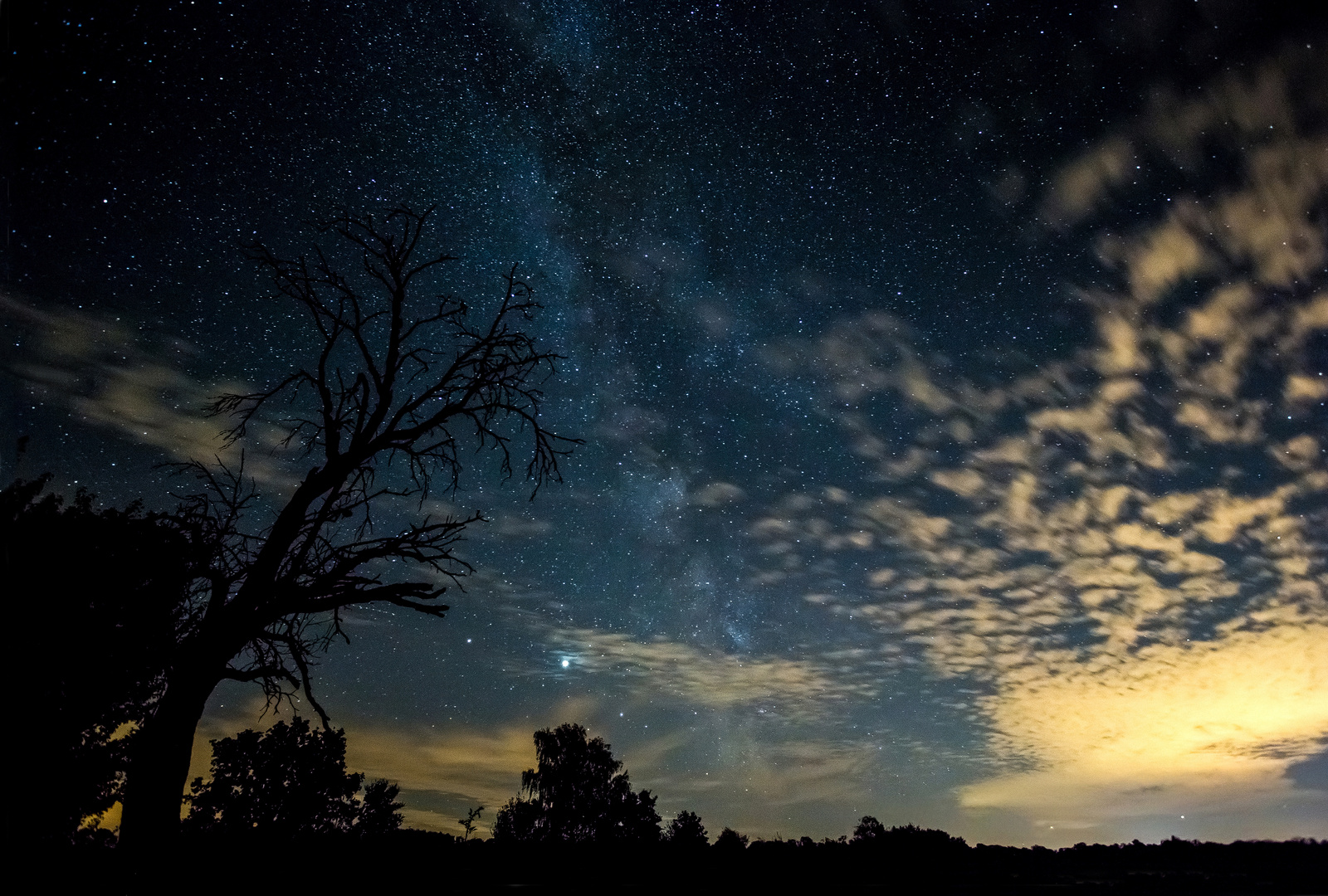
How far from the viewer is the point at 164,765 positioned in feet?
21.7

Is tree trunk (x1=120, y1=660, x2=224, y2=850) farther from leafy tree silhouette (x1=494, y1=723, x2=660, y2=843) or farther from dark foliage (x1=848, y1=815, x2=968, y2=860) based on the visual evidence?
leafy tree silhouette (x1=494, y1=723, x2=660, y2=843)

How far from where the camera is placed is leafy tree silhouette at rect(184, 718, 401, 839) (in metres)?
39.2

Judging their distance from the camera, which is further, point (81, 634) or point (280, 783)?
A: point (280, 783)

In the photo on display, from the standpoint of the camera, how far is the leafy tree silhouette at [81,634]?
28.8 ft

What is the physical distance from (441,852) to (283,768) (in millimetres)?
40340

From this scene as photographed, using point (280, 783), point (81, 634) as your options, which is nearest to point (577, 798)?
point (280, 783)

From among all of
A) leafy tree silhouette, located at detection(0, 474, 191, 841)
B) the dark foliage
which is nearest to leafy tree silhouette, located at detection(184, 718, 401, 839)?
leafy tree silhouette, located at detection(0, 474, 191, 841)

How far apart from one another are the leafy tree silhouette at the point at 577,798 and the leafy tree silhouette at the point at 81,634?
4550 cm

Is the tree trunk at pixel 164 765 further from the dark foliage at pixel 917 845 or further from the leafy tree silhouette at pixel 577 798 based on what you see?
the leafy tree silhouette at pixel 577 798

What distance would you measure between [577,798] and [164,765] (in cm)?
6141

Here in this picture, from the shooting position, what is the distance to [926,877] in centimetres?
912

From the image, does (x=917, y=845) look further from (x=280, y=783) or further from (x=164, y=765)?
(x=280, y=783)

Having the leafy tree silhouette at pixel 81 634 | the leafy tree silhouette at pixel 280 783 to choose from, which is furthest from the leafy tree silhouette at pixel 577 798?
the leafy tree silhouette at pixel 81 634

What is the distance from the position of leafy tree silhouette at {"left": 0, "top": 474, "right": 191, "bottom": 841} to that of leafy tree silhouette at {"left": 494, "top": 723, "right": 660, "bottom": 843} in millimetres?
45504
